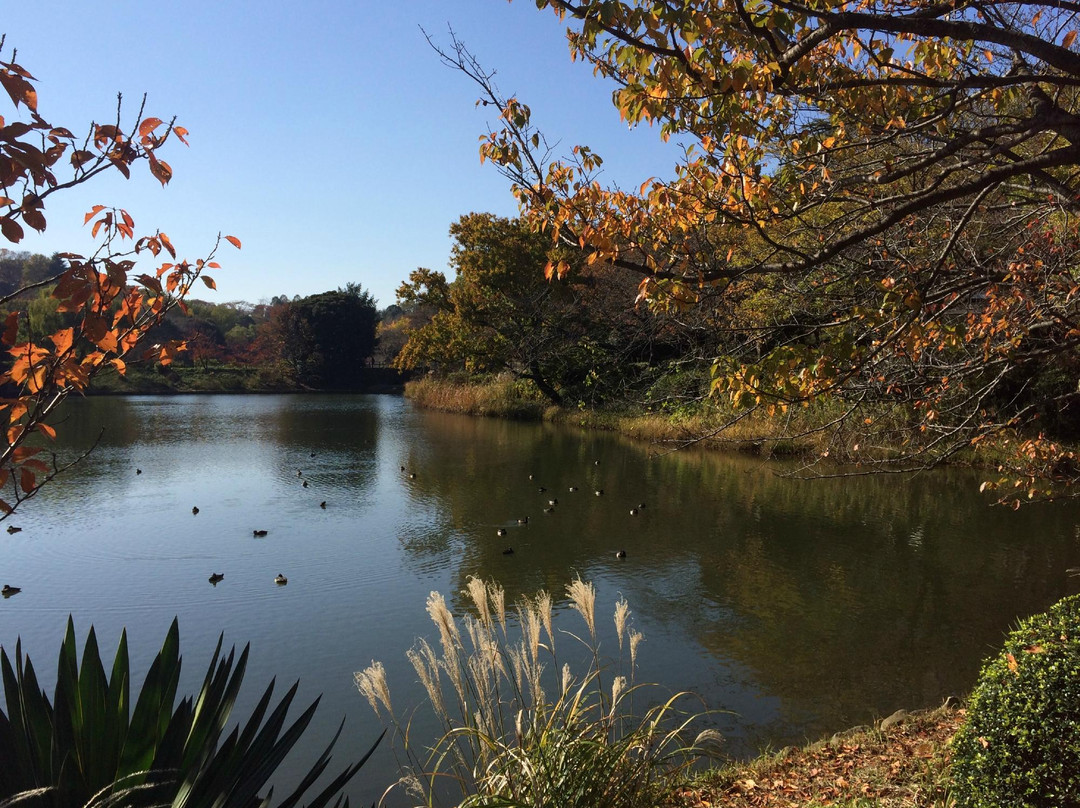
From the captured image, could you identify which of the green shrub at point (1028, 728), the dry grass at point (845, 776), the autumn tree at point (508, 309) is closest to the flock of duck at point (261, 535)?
the dry grass at point (845, 776)

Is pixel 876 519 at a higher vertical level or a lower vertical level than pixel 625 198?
lower

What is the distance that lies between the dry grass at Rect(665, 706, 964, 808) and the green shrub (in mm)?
313

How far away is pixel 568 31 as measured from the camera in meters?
3.81

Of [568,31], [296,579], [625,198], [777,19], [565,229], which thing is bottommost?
[296,579]

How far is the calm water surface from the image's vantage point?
579 centimetres

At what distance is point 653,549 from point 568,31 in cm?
680

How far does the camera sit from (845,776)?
3.80m

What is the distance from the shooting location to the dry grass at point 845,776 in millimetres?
3443

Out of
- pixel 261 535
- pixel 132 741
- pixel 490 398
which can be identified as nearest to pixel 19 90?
pixel 132 741

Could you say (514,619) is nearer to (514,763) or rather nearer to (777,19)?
(514,763)

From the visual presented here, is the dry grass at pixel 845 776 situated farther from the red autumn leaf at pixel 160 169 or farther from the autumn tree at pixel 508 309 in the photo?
the autumn tree at pixel 508 309

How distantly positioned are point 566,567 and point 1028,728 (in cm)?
588

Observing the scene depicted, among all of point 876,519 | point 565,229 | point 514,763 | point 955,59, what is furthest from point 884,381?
point 876,519

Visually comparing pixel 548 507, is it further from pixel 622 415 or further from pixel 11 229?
pixel 622 415
